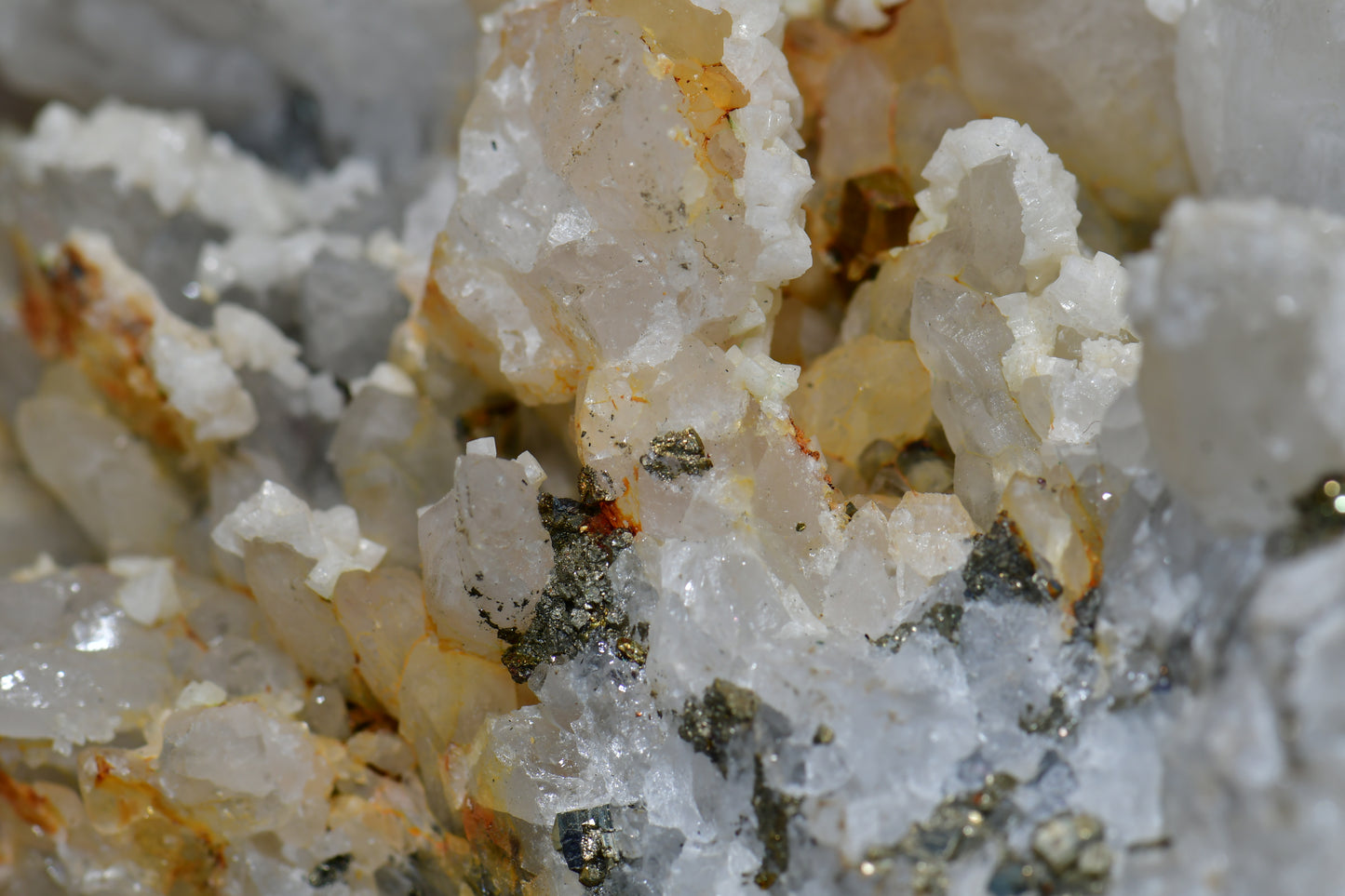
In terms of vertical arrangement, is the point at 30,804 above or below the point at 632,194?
below

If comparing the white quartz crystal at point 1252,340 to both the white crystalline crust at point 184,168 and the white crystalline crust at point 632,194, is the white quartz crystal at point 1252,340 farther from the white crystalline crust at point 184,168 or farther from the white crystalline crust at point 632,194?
the white crystalline crust at point 184,168

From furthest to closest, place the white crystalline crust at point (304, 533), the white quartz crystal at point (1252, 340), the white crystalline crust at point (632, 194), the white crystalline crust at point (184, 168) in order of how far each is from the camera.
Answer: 1. the white crystalline crust at point (184, 168)
2. the white crystalline crust at point (304, 533)
3. the white crystalline crust at point (632, 194)
4. the white quartz crystal at point (1252, 340)

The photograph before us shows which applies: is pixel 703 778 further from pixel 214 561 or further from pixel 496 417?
pixel 214 561

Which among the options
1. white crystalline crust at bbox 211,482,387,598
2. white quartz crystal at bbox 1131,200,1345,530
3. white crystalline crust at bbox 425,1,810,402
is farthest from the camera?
white crystalline crust at bbox 211,482,387,598

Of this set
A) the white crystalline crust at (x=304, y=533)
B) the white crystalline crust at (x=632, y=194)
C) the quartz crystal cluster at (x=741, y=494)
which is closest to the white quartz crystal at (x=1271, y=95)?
the quartz crystal cluster at (x=741, y=494)

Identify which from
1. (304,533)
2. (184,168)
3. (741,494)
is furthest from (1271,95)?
(184,168)

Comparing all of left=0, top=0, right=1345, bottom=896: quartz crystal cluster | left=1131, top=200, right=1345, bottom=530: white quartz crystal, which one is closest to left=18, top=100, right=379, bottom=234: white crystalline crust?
left=0, top=0, right=1345, bottom=896: quartz crystal cluster

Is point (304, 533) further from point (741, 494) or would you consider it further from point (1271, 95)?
point (1271, 95)

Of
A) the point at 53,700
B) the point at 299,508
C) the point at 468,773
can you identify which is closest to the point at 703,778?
the point at 468,773

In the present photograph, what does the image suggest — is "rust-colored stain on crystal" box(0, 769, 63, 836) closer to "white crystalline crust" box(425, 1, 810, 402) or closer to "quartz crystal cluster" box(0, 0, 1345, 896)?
"quartz crystal cluster" box(0, 0, 1345, 896)

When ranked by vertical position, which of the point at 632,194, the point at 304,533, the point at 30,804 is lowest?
the point at 30,804
